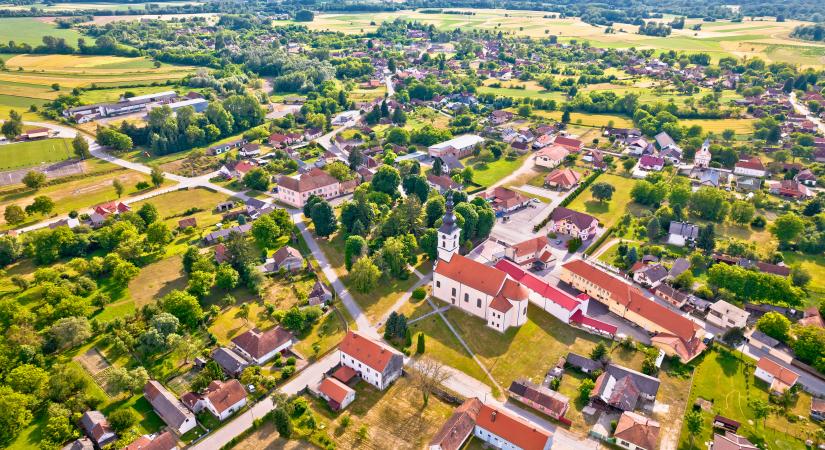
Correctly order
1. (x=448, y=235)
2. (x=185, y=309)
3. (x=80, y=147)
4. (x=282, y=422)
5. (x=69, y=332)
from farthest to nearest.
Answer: (x=80, y=147)
(x=448, y=235)
(x=185, y=309)
(x=69, y=332)
(x=282, y=422)

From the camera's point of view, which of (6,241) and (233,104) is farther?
(233,104)

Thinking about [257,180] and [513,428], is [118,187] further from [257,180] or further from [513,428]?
[513,428]

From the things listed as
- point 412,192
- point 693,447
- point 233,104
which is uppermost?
point 233,104

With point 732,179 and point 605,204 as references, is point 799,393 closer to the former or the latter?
point 605,204

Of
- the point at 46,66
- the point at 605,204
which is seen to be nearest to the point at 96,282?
the point at 605,204

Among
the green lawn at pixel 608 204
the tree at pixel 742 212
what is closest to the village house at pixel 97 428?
the green lawn at pixel 608 204

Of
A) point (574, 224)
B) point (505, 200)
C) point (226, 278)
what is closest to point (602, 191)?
point (574, 224)
